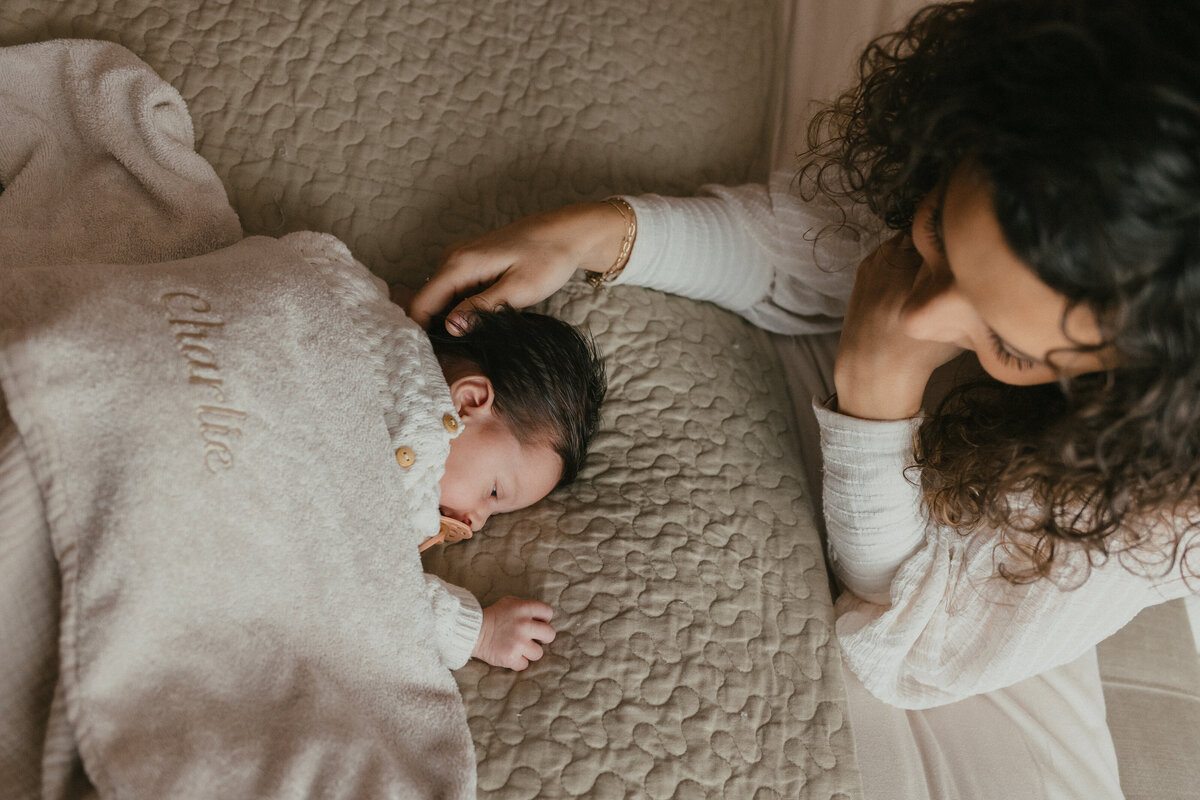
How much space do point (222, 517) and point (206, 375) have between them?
13 cm

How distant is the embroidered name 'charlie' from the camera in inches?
29.2

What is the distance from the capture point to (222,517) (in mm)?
738

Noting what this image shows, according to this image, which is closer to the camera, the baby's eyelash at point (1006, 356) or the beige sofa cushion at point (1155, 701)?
the baby's eyelash at point (1006, 356)

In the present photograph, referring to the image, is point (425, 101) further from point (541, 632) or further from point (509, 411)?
point (541, 632)

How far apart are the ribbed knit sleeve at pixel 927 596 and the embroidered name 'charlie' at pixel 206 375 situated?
0.63 meters

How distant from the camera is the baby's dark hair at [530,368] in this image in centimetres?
101

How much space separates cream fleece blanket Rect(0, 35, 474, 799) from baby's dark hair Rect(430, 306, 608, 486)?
86 millimetres

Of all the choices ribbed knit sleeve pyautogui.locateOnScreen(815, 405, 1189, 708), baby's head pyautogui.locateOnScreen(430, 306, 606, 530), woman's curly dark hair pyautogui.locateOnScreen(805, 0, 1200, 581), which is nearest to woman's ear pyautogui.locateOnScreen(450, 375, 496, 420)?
baby's head pyautogui.locateOnScreen(430, 306, 606, 530)

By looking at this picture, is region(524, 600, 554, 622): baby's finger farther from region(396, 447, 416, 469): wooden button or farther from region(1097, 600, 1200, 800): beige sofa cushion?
region(1097, 600, 1200, 800): beige sofa cushion

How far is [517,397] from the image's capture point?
1.01m

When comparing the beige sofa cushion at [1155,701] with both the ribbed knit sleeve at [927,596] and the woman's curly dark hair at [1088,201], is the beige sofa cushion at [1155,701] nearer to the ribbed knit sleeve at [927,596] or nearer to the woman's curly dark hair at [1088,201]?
the ribbed knit sleeve at [927,596]

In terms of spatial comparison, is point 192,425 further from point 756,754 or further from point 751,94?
point 751,94

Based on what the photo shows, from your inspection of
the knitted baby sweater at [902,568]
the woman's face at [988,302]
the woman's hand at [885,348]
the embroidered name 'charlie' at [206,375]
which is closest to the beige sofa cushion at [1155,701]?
the knitted baby sweater at [902,568]

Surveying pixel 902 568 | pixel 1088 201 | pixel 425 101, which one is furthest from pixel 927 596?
pixel 425 101
